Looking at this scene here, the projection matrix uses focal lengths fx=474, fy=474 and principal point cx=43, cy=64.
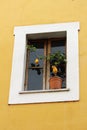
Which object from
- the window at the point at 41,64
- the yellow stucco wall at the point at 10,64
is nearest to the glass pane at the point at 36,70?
the window at the point at 41,64

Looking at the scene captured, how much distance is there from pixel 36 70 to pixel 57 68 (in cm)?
45

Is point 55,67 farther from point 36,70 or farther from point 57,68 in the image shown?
point 36,70

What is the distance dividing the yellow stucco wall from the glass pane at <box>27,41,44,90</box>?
44 cm

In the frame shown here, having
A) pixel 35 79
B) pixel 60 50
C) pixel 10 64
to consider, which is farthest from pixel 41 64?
pixel 10 64

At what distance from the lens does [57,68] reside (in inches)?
356

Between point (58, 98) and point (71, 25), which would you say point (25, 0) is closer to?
point (71, 25)

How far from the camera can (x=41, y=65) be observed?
927 cm

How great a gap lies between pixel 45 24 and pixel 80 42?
86 centimetres

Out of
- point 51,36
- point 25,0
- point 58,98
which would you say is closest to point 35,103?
point 58,98

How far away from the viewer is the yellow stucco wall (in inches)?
324

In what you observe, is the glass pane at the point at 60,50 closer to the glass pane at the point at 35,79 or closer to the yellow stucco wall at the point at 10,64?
the glass pane at the point at 35,79

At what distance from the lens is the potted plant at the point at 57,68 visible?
876cm

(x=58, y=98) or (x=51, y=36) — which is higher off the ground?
(x=51, y=36)
